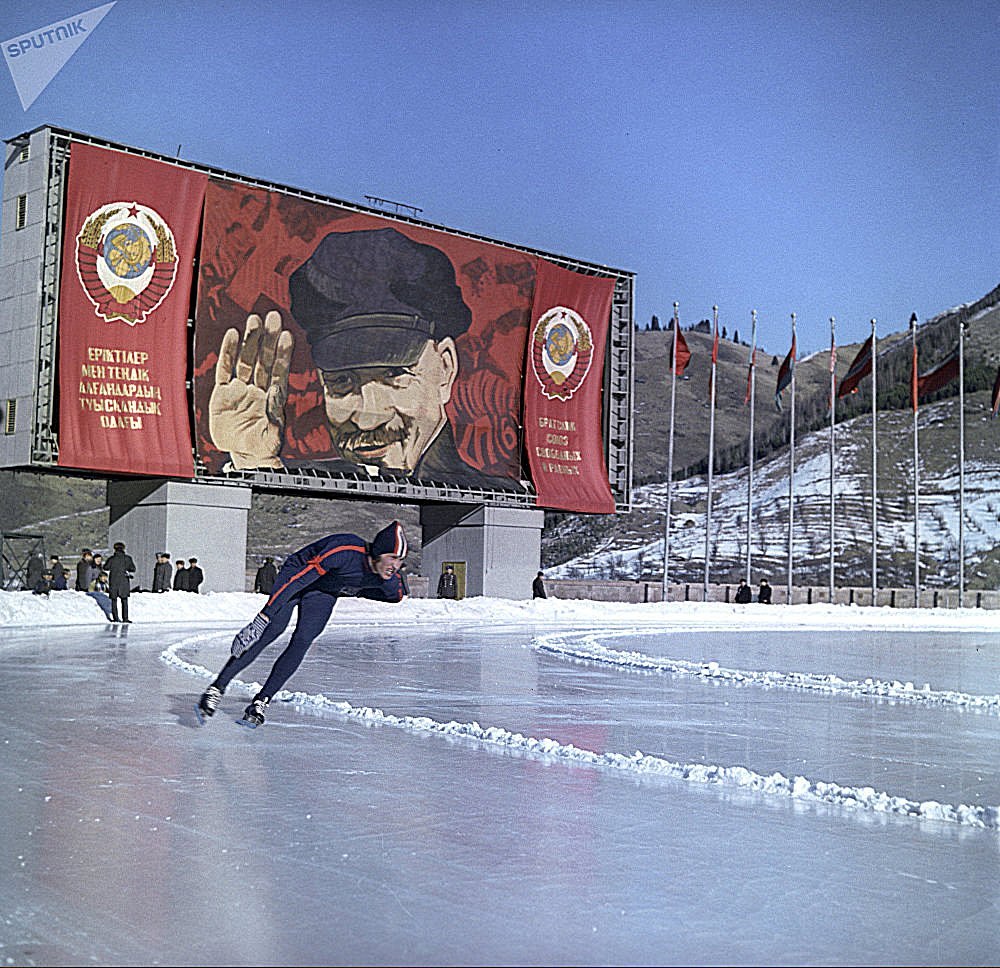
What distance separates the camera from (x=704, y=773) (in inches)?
295

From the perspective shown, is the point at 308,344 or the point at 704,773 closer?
the point at 704,773

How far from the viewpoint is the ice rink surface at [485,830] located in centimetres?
413

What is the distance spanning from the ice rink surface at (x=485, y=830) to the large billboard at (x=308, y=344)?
25.6 m

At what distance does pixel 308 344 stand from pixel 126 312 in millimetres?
5888

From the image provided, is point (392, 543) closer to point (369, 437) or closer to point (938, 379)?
point (369, 437)

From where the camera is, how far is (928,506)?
100 m

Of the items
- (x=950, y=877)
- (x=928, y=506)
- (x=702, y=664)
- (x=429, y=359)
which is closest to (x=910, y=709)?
(x=702, y=664)

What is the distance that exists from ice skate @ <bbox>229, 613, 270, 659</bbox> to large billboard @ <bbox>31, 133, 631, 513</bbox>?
90.7ft

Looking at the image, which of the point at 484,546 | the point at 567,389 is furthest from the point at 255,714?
the point at 567,389

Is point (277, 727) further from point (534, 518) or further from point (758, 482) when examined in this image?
point (758, 482)

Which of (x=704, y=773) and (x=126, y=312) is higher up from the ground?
(x=126, y=312)

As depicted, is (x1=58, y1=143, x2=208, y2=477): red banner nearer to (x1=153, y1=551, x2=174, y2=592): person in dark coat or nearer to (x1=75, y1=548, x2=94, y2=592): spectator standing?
(x1=153, y1=551, x2=174, y2=592): person in dark coat

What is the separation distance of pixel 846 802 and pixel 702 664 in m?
9.99

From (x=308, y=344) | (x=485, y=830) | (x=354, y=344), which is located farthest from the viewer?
(x=354, y=344)
